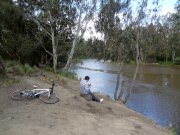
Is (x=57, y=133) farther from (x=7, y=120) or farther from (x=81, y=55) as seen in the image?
(x=81, y=55)

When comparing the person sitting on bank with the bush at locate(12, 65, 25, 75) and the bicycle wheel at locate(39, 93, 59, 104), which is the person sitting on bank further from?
the bush at locate(12, 65, 25, 75)

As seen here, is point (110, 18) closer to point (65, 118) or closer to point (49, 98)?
point (49, 98)

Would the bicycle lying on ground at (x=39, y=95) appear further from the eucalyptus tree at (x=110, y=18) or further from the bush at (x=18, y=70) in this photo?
the eucalyptus tree at (x=110, y=18)

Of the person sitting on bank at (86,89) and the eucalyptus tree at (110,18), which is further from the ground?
the eucalyptus tree at (110,18)

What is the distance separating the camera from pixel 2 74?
18422 millimetres

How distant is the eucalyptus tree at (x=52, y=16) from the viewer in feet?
96.2

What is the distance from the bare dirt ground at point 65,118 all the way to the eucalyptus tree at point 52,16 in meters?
13.3

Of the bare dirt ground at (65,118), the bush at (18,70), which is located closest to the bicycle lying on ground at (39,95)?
the bare dirt ground at (65,118)

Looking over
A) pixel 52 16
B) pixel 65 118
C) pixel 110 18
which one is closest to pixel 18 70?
pixel 110 18

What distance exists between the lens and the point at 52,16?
30359 millimetres

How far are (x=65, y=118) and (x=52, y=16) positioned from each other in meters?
18.5

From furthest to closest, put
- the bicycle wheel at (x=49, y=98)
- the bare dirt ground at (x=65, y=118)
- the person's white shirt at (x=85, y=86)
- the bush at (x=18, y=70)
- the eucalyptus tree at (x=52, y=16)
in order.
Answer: the eucalyptus tree at (x=52, y=16), the bush at (x=18, y=70), the person's white shirt at (x=85, y=86), the bicycle wheel at (x=49, y=98), the bare dirt ground at (x=65, y=118)

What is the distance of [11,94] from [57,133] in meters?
5.26

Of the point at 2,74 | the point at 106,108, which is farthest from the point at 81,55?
the point at 106,108
